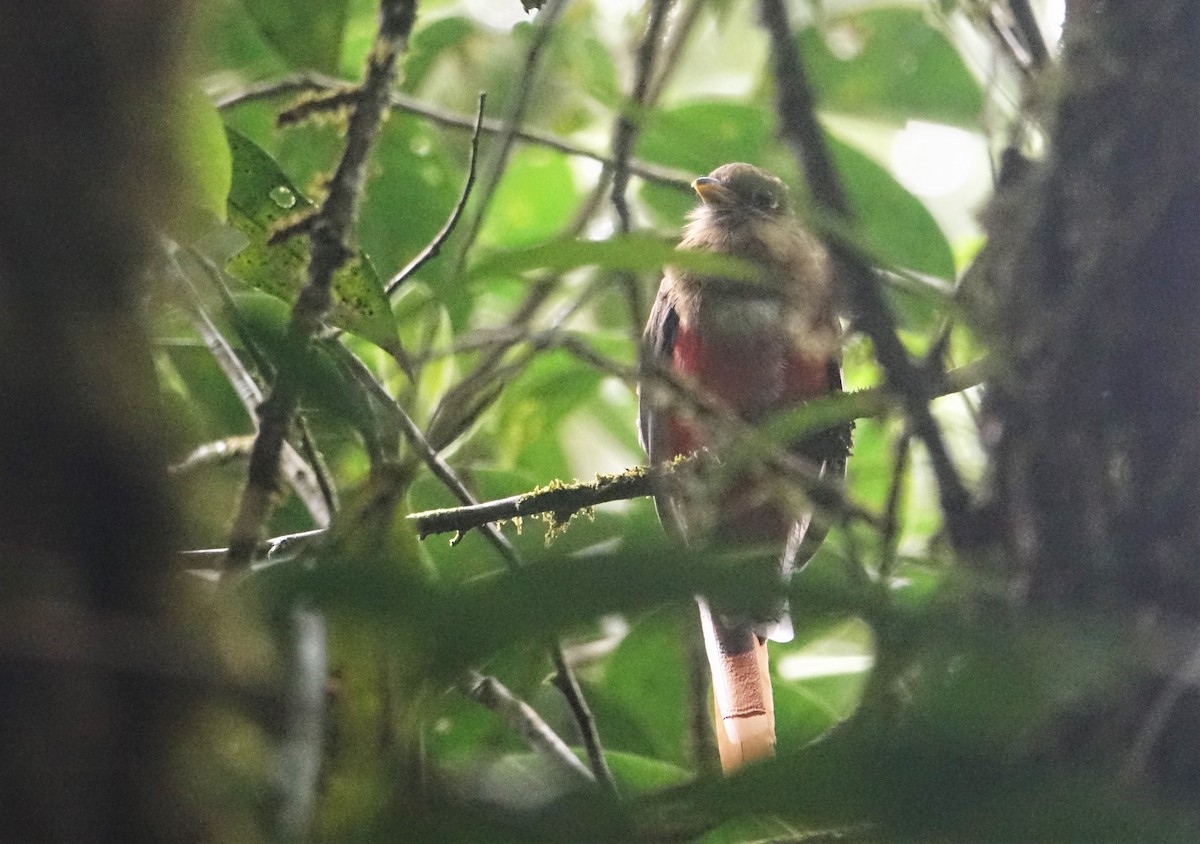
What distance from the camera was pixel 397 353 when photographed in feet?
3.76

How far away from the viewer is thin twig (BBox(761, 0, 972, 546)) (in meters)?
0.71

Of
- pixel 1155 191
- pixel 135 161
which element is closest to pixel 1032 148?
pixel 1155 191

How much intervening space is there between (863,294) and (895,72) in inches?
68.2

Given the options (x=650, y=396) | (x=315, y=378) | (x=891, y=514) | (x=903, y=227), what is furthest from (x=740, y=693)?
(x=315, y=378)

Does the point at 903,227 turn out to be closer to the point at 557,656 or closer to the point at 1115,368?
→ the point at 557,656

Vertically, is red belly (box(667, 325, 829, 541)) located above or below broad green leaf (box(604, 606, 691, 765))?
above

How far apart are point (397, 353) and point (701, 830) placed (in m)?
0.58

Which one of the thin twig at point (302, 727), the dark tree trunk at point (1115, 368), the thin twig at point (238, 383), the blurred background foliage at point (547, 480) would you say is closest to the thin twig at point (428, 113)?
the blurred background foliage at point (547, 480)

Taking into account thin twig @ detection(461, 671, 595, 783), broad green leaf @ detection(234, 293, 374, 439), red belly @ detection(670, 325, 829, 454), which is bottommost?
thin twig @ detection(461, 671, 595, 783)

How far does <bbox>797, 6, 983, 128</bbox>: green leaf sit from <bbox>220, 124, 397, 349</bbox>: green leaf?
1.25 meters

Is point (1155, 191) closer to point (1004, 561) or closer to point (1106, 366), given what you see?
point (1106, 366)

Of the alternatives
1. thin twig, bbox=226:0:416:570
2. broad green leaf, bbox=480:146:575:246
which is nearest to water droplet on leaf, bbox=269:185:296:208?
thin twig, bbox=226:0:416:570

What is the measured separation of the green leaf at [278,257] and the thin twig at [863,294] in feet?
1.58

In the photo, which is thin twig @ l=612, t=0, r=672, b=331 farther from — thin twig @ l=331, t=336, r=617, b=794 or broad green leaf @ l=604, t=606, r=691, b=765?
broad green leaf @ l=604, t=606, r=691, b=765
